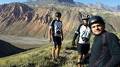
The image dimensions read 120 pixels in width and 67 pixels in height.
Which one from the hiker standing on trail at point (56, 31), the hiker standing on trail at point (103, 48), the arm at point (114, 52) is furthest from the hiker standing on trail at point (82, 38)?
the arm at point (114, 52)

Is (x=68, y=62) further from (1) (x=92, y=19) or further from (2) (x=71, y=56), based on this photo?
(1) (x=92, y=19)

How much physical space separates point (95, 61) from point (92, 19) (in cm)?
73

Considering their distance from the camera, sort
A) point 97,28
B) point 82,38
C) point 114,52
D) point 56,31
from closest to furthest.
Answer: point 114,52
point 97,28
point 82,38
point 56,31

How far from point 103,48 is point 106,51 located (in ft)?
0.29

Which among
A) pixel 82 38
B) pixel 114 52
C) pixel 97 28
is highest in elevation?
pixel 97 28

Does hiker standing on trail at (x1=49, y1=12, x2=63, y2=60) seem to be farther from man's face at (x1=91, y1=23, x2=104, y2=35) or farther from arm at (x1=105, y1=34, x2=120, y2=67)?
arm at (x1=105, y1=34, x2=120, y2=67)

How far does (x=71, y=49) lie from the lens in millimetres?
19500

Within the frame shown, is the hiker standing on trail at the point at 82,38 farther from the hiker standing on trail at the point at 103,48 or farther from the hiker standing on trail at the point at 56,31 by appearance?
the hiker standing on trail at the point at 103,48

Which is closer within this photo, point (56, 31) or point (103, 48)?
point (103, 48)

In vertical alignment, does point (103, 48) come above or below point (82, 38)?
above

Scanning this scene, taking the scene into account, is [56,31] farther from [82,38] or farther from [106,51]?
[106,51]

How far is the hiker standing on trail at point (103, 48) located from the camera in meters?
5.71

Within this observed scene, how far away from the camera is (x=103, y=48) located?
591 cm

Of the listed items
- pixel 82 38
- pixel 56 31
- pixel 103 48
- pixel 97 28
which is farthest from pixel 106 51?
pixel 56 31
